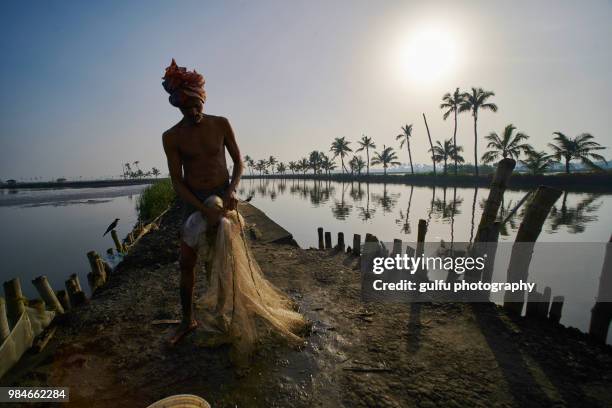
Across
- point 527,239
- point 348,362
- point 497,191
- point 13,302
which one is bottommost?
point 348,362

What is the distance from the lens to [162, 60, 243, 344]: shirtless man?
2961 mm

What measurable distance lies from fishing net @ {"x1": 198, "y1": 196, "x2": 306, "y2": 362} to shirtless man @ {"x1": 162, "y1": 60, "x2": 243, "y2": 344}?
0.20m

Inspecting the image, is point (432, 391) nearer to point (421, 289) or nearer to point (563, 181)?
point (421, 289)

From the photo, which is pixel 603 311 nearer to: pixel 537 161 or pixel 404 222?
pixel 404 222

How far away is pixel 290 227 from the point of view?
1579 cm

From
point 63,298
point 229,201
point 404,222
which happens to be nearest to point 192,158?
point 229,201

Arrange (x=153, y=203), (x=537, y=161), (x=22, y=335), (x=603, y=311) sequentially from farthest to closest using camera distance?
(x=537, y=161), (x=153, y=203), (x=603, y=311), (x=22, y=335)

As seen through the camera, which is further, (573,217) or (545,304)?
(573,217)

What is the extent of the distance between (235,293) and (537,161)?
45.4 metres

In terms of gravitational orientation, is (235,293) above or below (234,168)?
below

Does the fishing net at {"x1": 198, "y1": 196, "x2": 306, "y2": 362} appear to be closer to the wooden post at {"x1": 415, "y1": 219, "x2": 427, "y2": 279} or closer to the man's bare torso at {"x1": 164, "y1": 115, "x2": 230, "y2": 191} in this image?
the man's bare torso at {"x1": 164, "y1": 115, "x2": 230, "y2": 191}

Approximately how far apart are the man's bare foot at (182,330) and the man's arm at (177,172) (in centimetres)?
148

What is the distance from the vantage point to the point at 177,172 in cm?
309

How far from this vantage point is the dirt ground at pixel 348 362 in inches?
98.4
